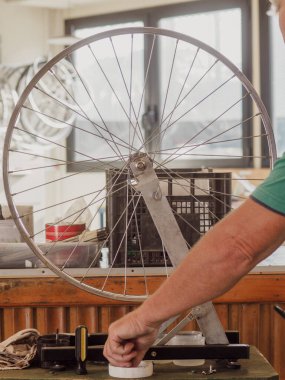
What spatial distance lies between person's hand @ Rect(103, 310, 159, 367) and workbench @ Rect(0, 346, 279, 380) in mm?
177

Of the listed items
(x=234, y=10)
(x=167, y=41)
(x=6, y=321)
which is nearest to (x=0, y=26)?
(x=167, y=41)

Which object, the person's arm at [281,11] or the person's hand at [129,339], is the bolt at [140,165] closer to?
the person's hand at [129,339]

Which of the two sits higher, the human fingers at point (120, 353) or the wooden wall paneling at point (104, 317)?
the human fingers at point (120, 353)

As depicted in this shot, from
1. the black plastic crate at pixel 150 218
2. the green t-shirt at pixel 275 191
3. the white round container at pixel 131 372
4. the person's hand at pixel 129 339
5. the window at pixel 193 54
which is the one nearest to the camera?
the green t-shirt at pixel 275 191

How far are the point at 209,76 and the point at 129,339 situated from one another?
5546mm

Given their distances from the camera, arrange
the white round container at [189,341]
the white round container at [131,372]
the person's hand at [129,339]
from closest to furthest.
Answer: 1. the person's hand at [129,339]
2. the white round container at [131,372]
3. the white round container at [189,341]

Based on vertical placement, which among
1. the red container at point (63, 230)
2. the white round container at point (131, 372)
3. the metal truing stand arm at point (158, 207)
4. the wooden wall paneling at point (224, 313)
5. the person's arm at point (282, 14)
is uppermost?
the person's arm at point (282, 14)

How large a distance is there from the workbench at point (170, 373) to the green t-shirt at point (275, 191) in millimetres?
551

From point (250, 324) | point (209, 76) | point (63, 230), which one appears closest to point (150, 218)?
point (63, 230)

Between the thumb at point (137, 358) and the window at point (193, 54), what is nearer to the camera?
the thumb at point (137, 358)

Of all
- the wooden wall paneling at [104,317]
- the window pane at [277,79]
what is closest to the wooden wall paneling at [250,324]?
the wooden wall paneling at [104,317]

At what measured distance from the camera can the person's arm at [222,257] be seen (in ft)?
3.88

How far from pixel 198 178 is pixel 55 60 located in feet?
2.02

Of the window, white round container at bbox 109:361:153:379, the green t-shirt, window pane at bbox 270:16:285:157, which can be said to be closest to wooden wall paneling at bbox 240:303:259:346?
white round container at bbox 109:361:153:379
